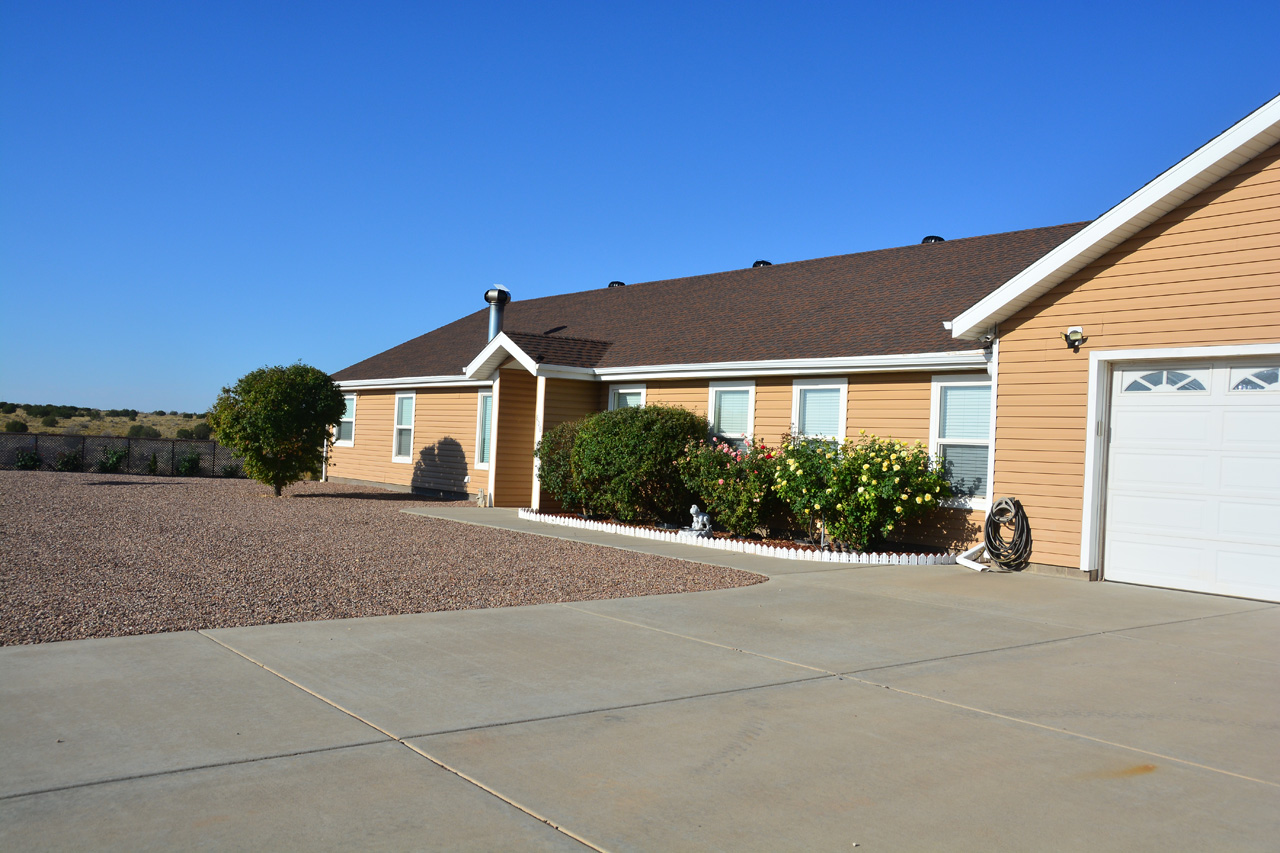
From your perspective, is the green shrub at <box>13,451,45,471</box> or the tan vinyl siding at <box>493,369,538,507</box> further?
the green shrub at <box>13,451,45,471</box>

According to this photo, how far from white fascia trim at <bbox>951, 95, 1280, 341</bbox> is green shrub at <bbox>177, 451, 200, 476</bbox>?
24663 mm

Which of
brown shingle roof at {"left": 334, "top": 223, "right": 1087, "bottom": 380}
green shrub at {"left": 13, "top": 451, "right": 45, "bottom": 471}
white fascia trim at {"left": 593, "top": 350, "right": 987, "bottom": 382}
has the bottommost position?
green shrub at {"left": 13, "top": 451, "right": 45, "bottom": 471}

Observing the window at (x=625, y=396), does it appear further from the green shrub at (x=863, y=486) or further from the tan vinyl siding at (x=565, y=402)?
the green shrub at (x=863, y=486)

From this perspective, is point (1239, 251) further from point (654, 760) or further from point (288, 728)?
point (288, 728)

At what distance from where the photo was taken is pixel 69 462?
92.4 feet

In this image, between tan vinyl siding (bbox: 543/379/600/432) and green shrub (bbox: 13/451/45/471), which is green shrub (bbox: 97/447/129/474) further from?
tan vinyl siding (bbox: 543/379/600/432)

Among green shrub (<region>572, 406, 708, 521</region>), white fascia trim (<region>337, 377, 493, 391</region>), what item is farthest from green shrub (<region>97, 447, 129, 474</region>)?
green shrub (<region>572, 406, 708, 521</region>)

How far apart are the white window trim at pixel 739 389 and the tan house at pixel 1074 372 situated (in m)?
0.04

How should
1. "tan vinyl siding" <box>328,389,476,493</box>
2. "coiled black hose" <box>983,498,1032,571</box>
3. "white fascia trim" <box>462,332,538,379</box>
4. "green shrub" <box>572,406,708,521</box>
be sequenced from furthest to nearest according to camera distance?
"tan vinyl siding" <box>328,389,476,493</box> → "white fascia trim" <box>462,332,538,379</box> → "green shrub" <box>572,406,708,521</box> → "coiled black hose" <box>983,498,1032,571</box>

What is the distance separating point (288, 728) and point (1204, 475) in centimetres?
917

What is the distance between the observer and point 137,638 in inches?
262

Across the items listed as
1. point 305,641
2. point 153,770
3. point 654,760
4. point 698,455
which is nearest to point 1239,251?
point 698,455

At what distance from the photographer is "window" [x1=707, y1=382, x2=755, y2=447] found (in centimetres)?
1559

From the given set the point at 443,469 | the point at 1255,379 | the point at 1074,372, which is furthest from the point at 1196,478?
the point at 443,469
